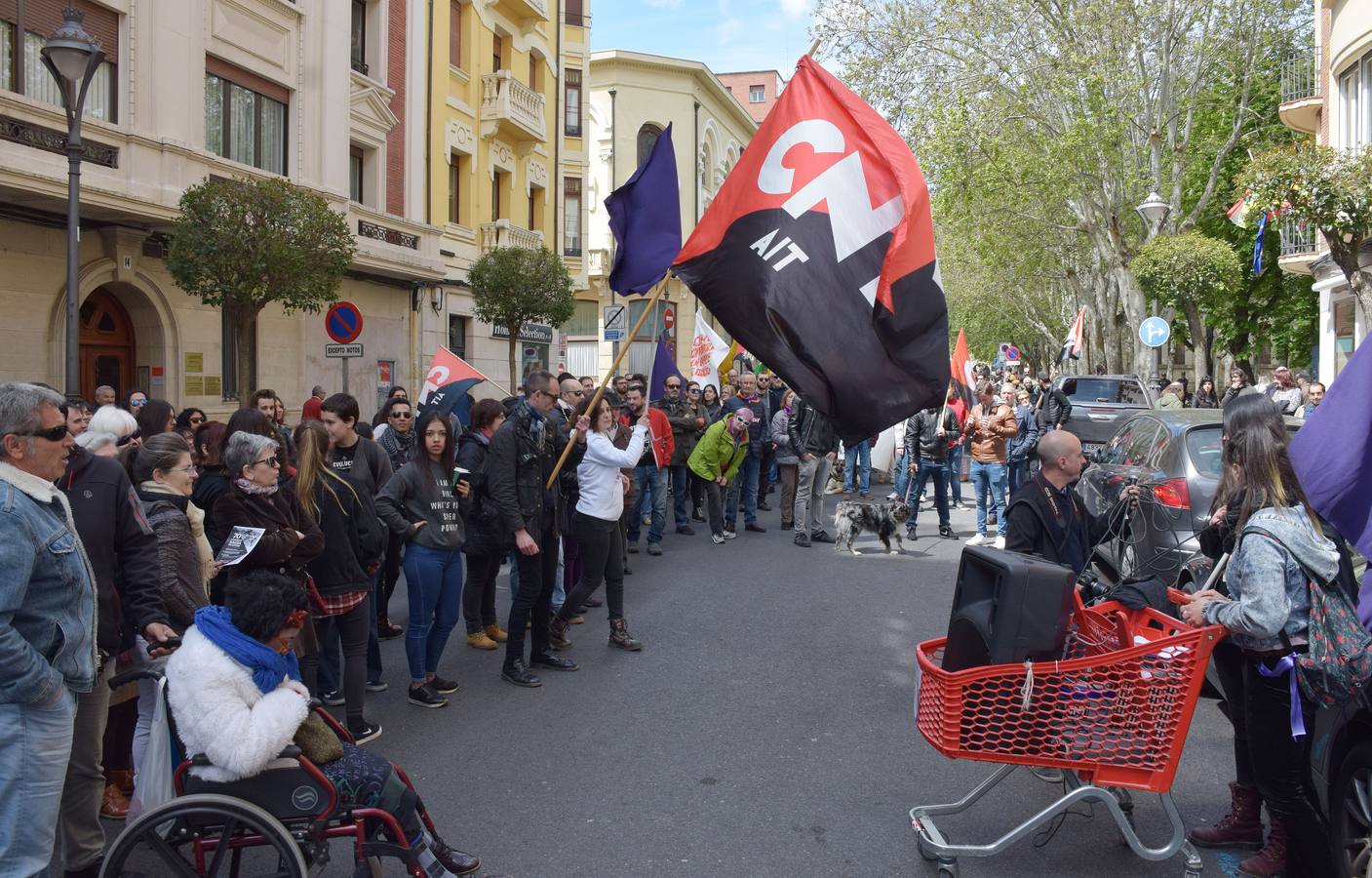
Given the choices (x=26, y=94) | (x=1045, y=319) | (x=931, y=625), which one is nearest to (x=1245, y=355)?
(x=1045, y=319)

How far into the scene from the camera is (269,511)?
4852 mm

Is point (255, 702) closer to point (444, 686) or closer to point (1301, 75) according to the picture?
point (444, 686)

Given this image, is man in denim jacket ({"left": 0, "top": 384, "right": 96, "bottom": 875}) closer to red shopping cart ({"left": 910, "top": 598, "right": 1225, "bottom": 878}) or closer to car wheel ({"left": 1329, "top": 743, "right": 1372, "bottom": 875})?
red shopping cart ({"left": 910, "top": 598, "right": 1225, "bottom": 878})

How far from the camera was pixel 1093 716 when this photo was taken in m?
3.67

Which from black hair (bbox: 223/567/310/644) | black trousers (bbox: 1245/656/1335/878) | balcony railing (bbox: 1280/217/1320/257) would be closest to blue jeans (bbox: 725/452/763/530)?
black trousers (bbox: 1245/656/1335/878)

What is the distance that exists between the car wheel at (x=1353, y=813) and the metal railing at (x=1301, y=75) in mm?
25085

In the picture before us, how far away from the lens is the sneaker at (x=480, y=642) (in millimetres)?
7527

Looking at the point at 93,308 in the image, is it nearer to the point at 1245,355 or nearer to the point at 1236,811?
the point at 1236,811

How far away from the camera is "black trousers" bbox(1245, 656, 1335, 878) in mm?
3770

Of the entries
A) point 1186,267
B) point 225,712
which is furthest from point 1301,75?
point 225,712

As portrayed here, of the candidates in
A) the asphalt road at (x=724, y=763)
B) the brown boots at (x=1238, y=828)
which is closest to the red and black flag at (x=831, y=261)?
the asphalt road at (x=724, y=763)

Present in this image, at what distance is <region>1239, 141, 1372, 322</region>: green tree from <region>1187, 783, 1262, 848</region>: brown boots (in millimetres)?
11571

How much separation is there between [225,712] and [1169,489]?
699cm

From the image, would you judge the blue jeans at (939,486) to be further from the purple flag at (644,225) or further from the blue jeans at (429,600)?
the blue jeans at (429,600)
